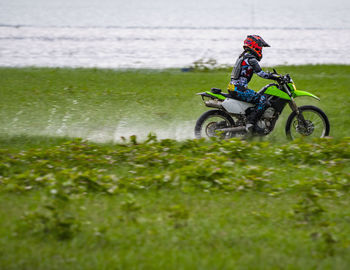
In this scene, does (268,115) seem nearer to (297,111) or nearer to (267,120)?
(267,120)

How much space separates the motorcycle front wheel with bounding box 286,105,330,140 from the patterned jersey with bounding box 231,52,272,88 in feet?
3.25

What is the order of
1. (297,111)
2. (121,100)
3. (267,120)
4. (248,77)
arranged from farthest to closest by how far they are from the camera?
(121,100), (267,120), (248,77), (297,111)

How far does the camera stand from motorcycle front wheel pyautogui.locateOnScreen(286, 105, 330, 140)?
9.46 m

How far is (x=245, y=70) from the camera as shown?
9.39m

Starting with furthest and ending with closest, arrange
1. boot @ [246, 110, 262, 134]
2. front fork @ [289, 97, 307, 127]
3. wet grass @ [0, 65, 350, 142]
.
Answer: wet grass @ [0, 65, 350, 142]
boot @ [246, 110, 262, 134]
front fork @ [289, 97, 307, 127]

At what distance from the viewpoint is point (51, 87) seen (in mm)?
15227

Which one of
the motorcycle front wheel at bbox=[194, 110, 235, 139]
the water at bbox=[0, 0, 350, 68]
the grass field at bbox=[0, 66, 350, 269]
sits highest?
the water at bbox=[0, 0, 350, 68]

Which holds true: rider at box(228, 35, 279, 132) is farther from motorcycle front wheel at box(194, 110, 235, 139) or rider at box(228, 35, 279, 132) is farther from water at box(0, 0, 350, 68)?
water at box(0, 0, 350, 68)

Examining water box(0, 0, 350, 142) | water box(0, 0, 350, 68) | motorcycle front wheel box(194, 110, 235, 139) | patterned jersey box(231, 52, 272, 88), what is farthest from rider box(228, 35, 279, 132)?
water box(0, 0, 350, 68)

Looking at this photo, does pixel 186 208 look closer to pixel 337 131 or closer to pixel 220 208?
pixel 220 208

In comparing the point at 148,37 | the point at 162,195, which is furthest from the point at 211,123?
the point at 148,37

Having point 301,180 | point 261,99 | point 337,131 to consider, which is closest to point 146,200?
point 301,180

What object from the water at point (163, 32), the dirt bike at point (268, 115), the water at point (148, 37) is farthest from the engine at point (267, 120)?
the water at point (163, 32)

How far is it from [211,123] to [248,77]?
1.14 meters
